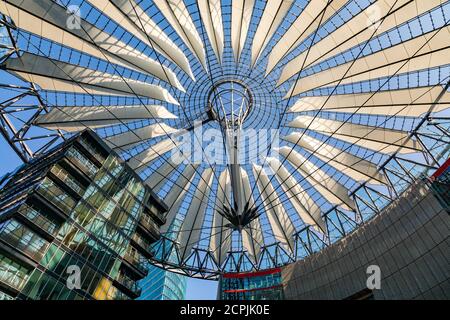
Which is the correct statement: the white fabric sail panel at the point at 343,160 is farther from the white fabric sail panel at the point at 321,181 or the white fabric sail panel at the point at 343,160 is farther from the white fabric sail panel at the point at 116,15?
the white fabric sail panel at the point at 116,15

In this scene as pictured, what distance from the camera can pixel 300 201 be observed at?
32.8 meters

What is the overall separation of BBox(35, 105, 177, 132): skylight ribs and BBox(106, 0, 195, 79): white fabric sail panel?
509 cm

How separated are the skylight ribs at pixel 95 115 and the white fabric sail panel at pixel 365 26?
12.1 metres

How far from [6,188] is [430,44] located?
33.4 m

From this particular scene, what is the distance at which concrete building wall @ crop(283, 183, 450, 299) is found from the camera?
23.9 meters

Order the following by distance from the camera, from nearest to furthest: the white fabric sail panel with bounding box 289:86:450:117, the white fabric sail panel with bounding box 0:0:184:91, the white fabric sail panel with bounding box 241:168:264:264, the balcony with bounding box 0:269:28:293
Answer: the balcony with bounding box 0:269:28:293 → the white fabric sail panel with bounding box 0:0:184:91 → the white fabric sail panel with bounding box 289:86:450:117 → the white fabric sail panel with bounding box 241:168:264:264

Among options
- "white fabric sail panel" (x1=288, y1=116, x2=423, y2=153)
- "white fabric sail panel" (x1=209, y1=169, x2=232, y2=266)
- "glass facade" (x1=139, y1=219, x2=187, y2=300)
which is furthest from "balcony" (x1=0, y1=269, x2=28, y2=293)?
"glass facade" (x1=139, y1=219, x2=187, y2=300)

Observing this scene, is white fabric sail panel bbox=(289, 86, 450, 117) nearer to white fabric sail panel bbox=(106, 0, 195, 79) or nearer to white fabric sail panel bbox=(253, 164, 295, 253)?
white fabric sail panel bbox=(253, 164, 295, 253)

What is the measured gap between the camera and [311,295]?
32.1 meters

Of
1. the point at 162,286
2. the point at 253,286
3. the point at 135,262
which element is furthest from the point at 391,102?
the point at 162,286

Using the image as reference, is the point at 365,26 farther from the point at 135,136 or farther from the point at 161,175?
the point at 161,175

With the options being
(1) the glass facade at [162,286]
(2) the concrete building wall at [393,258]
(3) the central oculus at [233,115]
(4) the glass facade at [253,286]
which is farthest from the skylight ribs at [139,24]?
(1) the glass facade at [162,286]

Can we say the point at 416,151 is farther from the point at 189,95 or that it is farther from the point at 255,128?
the point at 189,95
